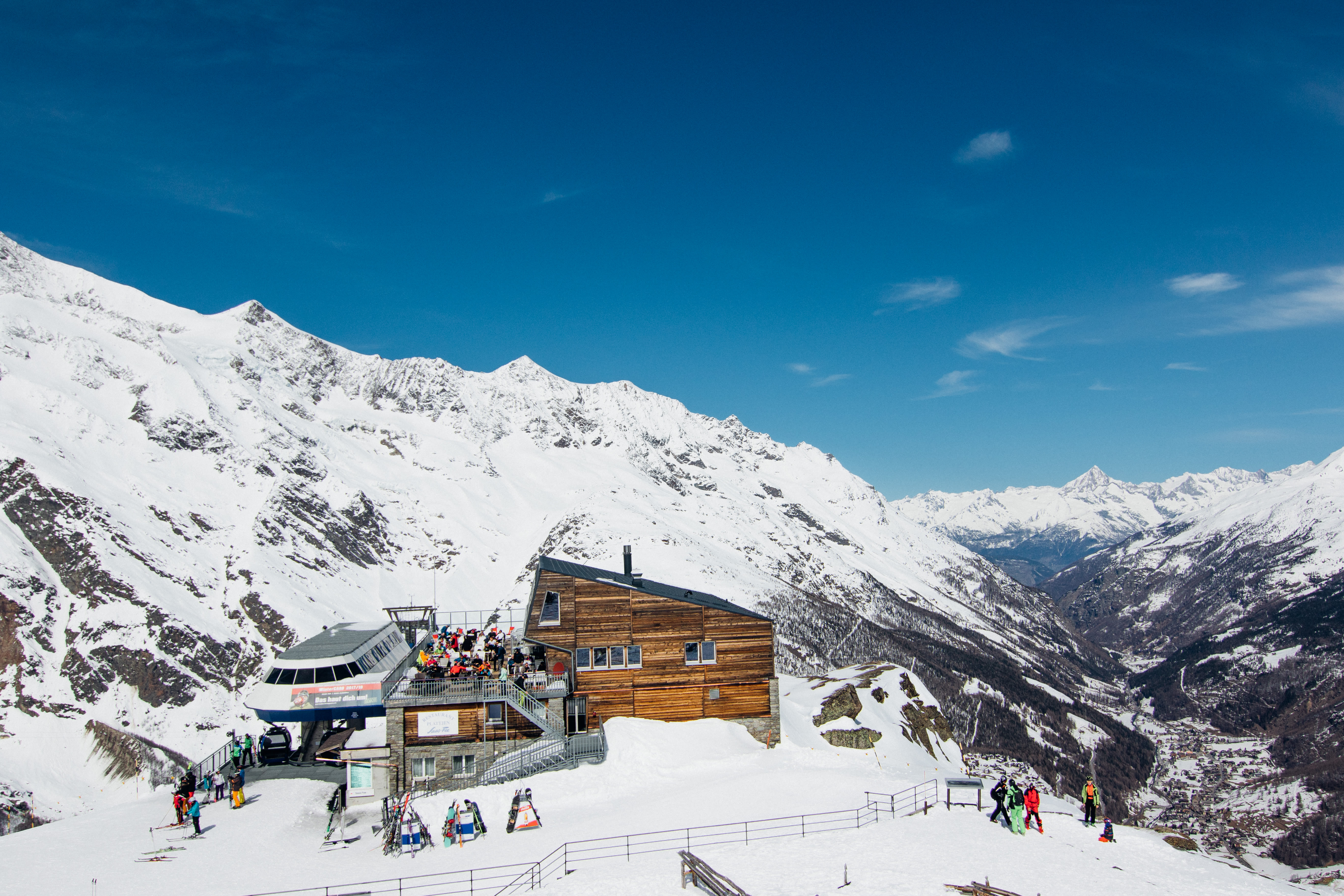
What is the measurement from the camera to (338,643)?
4306cm

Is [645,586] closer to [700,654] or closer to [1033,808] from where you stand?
[700,654]

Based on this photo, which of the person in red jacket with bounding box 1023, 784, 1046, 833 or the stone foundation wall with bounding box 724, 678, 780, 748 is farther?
the stone foundation wall with bounding box 724, 678, 780, 748

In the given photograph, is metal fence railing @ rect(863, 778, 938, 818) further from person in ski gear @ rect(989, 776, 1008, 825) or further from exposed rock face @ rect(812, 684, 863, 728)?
exposed rock face @ rect(812, 684, 863, 728)

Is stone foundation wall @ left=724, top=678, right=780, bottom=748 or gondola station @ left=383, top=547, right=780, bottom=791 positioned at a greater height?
gondola station @ left=383, top=547, right=780, bottom=791

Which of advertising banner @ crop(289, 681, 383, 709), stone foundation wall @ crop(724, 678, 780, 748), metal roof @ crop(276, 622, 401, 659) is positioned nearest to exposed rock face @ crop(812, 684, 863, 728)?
stone foundation wall @ crop(724, 678, 780, 748)

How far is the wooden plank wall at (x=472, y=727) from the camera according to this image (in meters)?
38.4

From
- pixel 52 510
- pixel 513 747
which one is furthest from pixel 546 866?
pixel 52 510

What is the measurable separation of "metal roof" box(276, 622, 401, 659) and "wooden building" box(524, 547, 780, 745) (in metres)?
9.02

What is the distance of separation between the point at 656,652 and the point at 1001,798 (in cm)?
2008

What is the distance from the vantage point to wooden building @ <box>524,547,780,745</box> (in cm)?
4375

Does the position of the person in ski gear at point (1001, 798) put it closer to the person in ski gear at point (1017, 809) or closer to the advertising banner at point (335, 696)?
the person in ski gear at point (1017, 809)

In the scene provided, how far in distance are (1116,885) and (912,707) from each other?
125 ft

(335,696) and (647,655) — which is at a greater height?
(647,655)

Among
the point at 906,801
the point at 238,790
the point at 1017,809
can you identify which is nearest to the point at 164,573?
the point at 238,790
